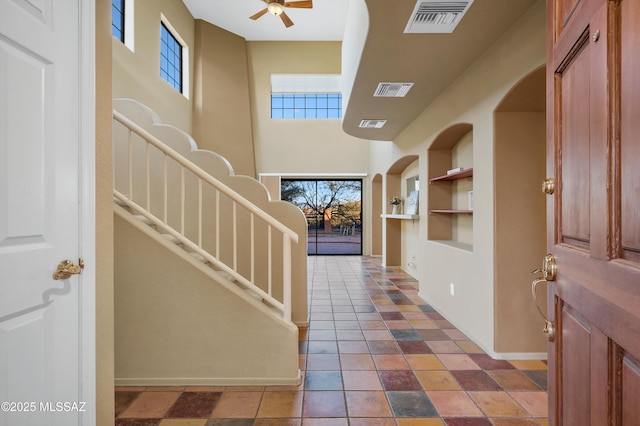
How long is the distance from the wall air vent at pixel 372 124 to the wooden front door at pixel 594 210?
3.68 metres

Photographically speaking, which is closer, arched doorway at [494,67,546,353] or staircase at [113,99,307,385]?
staircase at [113,99,307,385]

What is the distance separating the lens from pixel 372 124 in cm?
498

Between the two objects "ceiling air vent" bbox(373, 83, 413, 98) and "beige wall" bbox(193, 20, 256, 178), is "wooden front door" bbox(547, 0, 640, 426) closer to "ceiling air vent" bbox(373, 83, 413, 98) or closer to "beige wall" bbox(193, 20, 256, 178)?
"ceiling air vent" bbox(373, 83, 413, 98)

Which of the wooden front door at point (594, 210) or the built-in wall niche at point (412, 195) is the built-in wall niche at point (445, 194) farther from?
the wooden front door at point (594, 210)

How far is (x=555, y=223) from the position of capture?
3.74 ft

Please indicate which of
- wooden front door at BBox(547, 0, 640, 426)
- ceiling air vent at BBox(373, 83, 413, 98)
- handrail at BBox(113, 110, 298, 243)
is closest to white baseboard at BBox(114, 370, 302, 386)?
handrail at BBox(113, 110, 298, 243)

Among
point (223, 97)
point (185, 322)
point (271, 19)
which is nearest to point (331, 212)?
point (223, 97)

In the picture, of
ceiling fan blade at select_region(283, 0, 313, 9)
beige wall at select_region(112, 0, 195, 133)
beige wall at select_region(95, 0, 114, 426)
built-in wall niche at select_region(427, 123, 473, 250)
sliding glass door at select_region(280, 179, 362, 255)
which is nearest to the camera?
beige wall at select_region(95, 0, 114, 426)

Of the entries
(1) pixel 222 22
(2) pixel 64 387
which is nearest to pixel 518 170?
(2) pixel 64 387

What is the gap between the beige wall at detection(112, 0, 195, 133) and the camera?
172 inches

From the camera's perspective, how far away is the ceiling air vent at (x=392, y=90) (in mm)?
3393

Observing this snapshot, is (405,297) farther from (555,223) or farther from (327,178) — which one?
(327,178)

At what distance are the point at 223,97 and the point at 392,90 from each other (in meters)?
5.13

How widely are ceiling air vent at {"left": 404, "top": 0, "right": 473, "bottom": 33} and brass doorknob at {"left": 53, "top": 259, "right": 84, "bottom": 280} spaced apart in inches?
92.4
